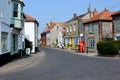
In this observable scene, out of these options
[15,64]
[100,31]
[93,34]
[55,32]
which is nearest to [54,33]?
[55,32]

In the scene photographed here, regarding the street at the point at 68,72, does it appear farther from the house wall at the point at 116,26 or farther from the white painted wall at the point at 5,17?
the house wall at the point at 116,26

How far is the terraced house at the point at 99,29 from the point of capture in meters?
46.6

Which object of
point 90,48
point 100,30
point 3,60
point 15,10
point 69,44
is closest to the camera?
point 3,60

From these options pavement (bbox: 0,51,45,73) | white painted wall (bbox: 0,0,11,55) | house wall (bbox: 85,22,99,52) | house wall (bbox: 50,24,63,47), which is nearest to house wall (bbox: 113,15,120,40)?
house wall (bbox: 85,22,99,52)

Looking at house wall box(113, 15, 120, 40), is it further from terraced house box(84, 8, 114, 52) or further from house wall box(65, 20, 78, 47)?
house wall box(65, 20, 78, 47)

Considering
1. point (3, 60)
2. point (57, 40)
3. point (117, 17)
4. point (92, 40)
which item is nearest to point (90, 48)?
point (92, 40)

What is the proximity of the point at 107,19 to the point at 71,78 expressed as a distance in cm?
3432

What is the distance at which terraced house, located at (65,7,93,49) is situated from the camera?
60.6 meters

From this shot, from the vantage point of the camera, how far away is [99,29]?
4656cm

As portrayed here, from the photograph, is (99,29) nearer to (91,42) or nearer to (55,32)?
(91,42)

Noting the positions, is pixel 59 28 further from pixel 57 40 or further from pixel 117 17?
pixel 117 17

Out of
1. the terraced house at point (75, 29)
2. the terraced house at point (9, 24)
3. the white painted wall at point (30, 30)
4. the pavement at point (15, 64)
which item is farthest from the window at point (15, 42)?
the terraced house at point (75, 29)

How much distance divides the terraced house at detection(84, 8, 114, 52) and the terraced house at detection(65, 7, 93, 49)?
29.1 feet

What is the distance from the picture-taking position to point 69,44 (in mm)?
68250
